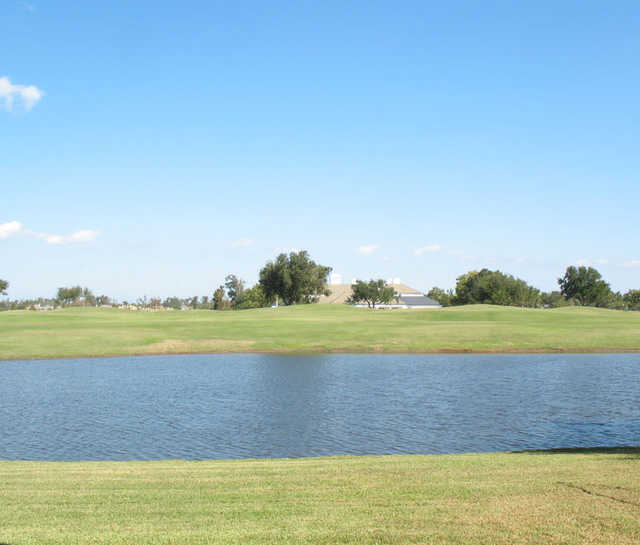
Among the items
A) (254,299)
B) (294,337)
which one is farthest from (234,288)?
(294,337)

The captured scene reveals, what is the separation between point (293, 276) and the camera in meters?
129

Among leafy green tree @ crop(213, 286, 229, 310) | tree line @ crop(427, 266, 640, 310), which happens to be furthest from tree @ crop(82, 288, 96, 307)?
tree line @ crop(427, 266, 640, 310)

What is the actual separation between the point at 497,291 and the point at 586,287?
40.4 metres

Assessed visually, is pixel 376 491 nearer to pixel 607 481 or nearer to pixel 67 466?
pixel 607 481

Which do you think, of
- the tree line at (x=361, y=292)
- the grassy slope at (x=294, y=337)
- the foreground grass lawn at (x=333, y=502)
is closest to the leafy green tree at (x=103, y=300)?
the tree line at (x=361, y=292)

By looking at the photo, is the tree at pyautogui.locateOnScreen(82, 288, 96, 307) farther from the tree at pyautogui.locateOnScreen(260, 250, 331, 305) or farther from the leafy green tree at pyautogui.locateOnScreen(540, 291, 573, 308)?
the leafy green tree at pyautogui.locateOnScreen(540, 291, 573, 308)

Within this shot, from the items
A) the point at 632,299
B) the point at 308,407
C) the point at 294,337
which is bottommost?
the point at 308,407

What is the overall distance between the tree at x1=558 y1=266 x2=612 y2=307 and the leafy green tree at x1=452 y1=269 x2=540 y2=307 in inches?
649

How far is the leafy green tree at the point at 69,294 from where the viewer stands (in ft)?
534

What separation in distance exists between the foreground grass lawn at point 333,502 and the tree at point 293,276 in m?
113

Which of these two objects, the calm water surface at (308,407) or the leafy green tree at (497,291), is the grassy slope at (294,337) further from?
the leafy green tree at (497,291)

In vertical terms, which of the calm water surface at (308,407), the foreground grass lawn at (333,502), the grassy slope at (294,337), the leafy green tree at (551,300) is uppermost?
the leafy green tree at (551,300)

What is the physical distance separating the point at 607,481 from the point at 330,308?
88309 mm

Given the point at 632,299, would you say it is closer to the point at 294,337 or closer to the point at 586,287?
the point at 586,287
